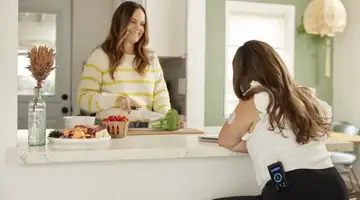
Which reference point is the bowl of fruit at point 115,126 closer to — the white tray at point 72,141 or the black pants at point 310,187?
the white tray at point 72,141

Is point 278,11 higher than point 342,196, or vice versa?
point 278,11

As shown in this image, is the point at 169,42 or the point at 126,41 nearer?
the point at 126,41

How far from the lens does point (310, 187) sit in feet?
5.28

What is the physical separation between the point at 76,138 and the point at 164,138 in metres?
0.46

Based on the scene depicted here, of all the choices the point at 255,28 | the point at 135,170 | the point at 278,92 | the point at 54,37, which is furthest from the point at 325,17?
the point at 135,170

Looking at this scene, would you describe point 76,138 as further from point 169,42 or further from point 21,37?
point 21,37

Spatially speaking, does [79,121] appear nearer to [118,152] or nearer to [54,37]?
[118,152]

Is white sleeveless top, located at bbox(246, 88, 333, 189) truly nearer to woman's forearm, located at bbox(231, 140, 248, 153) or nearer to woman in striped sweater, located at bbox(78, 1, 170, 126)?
woman's forearm, located at bbox(231, 140, 248, 153)

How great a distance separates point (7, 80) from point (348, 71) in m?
3.93

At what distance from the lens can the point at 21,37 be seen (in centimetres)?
418

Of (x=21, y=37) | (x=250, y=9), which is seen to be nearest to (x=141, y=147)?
(x=21, y=37)

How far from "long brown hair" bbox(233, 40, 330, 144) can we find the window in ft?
9.21

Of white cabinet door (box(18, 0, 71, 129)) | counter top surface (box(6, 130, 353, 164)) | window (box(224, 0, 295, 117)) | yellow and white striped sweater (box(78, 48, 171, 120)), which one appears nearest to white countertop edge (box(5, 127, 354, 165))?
counter top surface (box(6, 130, 353, 164))

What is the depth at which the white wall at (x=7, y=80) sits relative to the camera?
1638mm
